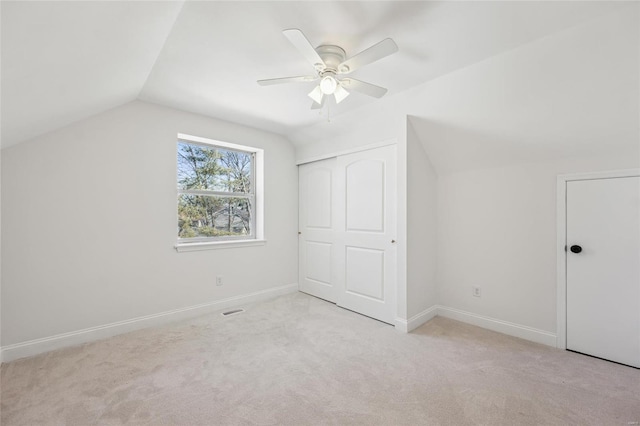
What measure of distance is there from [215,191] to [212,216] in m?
0.33

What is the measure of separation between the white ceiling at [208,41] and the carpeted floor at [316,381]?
6.01ft

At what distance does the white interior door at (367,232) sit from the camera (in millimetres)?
2949

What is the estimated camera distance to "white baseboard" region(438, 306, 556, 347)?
2488 millimetres

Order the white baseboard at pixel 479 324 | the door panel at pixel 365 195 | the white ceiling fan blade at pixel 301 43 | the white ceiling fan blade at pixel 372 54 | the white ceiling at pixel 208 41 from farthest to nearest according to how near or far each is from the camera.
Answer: the door panel at pixel 365 195 → the white baseboard at pixel 479 324 → the white ceiling fan blade at pixel 372 54 → the white ceiling fan blade at pixel 301 43 → the white ceiling at pixel 208 41

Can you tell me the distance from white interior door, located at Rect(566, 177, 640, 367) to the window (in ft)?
11.6

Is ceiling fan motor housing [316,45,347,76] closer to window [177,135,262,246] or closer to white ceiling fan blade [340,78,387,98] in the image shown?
white ceiling fan blade [340,78,387,98]

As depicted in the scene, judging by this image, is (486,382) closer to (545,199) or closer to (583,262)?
A: (583,262)

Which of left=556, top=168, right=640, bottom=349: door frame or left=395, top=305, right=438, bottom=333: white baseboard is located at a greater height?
left=556, top=168, right=640, bottom=349: door frame

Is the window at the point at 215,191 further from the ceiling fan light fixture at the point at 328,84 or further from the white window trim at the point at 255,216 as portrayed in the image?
the ceiling fan light fixture at the point at 328,84

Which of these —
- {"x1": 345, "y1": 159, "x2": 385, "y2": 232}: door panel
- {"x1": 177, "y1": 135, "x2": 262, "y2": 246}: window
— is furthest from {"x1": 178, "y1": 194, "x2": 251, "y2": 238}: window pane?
{"x1": 345, "y1": 159, "x2": 385, "y2": 232}: door panel

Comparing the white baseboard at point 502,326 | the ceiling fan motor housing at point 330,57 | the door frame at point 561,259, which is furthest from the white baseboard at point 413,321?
the ceiling fan motor housing at point 330,57

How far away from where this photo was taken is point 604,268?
7.39 feet

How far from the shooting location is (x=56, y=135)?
2.39 meters

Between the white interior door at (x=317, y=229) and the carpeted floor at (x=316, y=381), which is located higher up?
the white interior door at (x=317, y=229)
